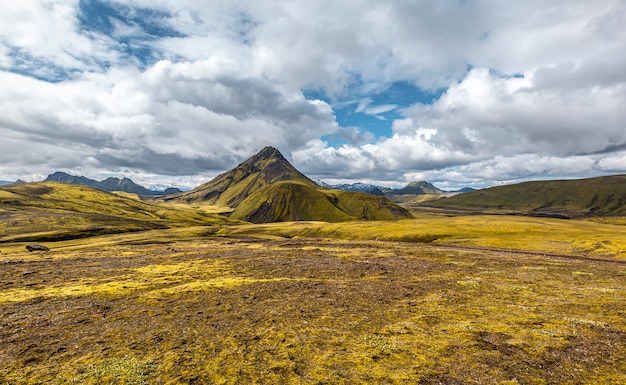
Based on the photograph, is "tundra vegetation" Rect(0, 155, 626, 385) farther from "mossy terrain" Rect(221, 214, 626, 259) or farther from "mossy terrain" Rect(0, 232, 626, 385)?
"mossy terrain" Rect(221, 214, 626, 259)

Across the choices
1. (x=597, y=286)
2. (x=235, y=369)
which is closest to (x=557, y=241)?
(x=597, y=286)

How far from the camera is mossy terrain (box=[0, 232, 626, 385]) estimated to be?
55.2 feet

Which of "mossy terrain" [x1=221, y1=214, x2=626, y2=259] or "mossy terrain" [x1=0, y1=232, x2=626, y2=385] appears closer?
"mossy terrain" [x1=0, y1=232, x2=626, y2=385]

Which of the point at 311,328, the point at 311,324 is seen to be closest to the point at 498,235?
the point at 311,324

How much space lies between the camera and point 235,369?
56.7 ft

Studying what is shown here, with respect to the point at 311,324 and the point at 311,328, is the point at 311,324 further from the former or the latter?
the point at 311,328

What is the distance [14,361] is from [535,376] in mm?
30834

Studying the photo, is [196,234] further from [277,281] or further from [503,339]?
[503,339]

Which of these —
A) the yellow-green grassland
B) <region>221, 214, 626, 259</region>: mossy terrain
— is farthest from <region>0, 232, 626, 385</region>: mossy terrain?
<region>221, 214, 626, 259</region>: mossy terrain

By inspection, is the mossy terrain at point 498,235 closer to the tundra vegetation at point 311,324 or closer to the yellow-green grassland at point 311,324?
the tundra vegetation at point 311,324

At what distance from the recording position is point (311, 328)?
933 inches

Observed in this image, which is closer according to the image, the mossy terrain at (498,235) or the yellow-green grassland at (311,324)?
the yellow-green grassland at (311,324)

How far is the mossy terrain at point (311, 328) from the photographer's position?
662 inches

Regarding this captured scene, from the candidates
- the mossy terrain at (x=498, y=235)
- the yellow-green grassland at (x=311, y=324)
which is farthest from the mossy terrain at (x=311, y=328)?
the mossy terrain at (x=498, y=235)
